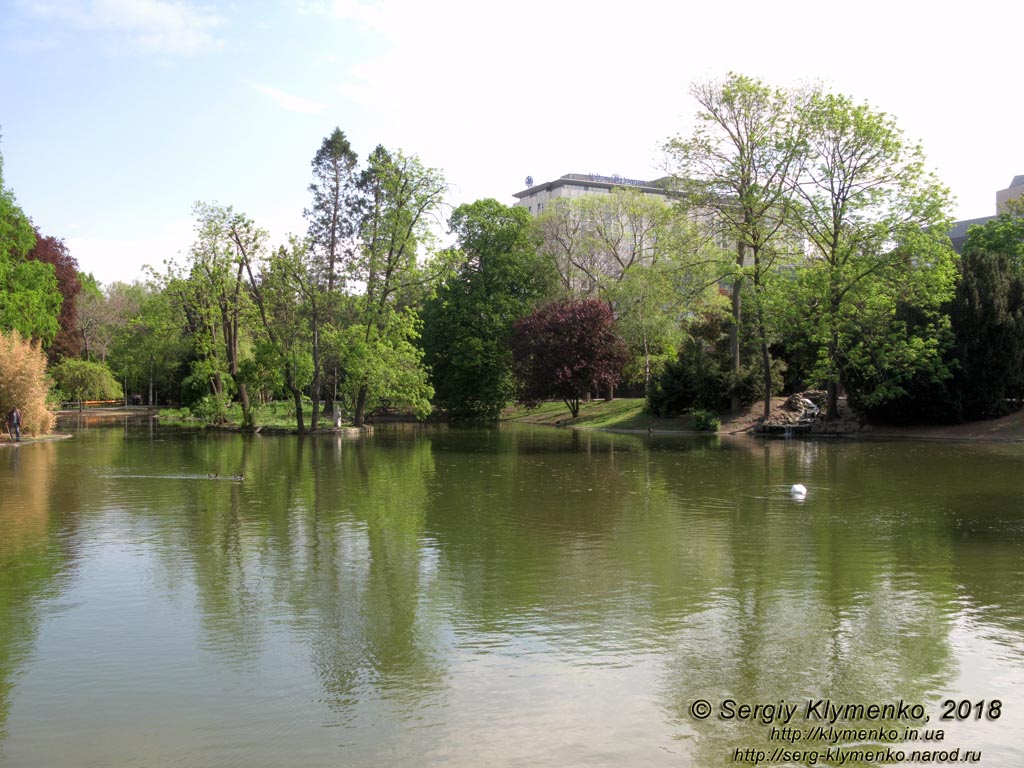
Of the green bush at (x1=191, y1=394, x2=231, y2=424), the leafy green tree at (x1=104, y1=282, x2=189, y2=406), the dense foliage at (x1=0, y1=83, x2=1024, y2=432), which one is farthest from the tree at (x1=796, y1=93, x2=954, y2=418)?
the leafy green tree at (x1=104, y1=282, x2=189, y2=406)

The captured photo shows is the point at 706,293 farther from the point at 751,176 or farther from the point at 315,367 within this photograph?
the point at 315,367

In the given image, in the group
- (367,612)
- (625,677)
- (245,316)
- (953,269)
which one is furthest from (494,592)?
(245,316)

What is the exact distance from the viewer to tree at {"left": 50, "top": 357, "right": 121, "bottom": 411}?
2379 inches

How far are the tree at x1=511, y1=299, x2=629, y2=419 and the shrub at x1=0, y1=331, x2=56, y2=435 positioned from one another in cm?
2486

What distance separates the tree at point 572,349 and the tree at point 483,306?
5437 millimetres

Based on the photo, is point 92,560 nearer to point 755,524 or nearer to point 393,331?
point 755,524

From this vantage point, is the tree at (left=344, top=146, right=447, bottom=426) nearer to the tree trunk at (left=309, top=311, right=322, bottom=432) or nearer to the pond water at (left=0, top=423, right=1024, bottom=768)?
the tree trunk at (left=309, top=311, right=322, bottom=432)

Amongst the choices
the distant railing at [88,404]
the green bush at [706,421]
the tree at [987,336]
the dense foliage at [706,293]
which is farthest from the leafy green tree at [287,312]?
the distant railing at [88,404]

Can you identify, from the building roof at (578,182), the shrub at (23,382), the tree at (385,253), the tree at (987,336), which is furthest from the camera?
the building roof at (578,182)

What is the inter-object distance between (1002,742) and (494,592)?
478cm

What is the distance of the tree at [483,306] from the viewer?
177ft

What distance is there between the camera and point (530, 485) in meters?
18.1

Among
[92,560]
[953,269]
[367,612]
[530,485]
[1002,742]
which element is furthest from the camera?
[953,269]

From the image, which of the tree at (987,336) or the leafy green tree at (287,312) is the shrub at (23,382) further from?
the tree at (987,336)
